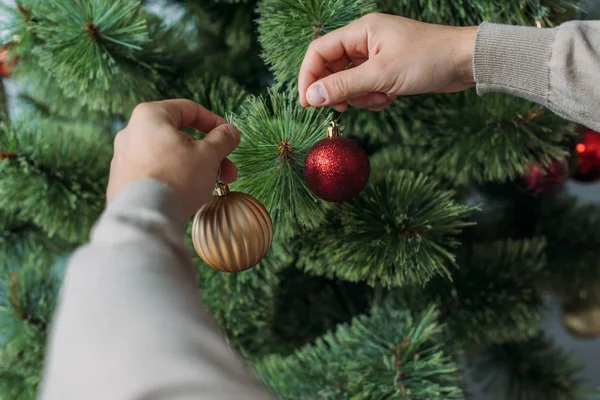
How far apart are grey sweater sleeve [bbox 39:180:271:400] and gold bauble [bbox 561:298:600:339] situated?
69 cm

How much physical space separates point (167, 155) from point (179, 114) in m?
0.06

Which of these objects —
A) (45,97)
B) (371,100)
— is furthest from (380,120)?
(45,97)

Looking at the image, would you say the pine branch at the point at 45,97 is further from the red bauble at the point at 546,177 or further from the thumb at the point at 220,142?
the red bauble at the point at 546,177

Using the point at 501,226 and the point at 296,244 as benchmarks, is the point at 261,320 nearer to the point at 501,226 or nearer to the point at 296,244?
the point at 296,244

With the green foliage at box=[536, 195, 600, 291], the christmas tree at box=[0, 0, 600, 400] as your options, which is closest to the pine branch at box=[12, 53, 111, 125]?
the christmas tree at box=[0, 0, 600, 400]

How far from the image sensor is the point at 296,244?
20.6 inches

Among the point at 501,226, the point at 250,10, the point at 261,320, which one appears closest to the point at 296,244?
the point at 261,320

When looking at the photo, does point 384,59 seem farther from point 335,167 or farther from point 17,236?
point 17,236

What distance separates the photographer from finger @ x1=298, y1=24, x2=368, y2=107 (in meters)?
0.40

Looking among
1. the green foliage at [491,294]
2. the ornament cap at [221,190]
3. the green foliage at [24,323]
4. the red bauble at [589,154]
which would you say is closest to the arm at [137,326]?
the ornament cap at [221,190]

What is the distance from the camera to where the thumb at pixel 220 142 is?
31 cm

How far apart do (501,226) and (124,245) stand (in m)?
0.64

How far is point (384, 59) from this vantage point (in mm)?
403

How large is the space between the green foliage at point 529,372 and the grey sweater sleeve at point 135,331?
1.97ft
